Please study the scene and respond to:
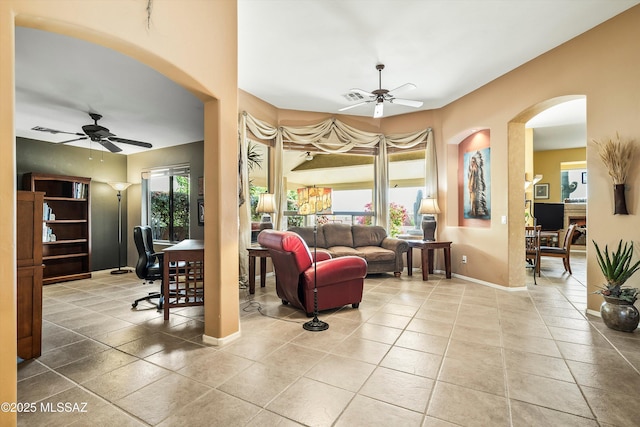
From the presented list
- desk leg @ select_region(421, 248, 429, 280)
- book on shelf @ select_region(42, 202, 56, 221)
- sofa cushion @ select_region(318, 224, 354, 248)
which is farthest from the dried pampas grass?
book on shelf @ select_region(42, 202, 56, 221)

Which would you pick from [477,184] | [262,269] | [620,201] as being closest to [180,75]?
[262,269]

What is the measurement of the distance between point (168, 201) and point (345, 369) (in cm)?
568

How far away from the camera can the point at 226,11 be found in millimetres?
2707

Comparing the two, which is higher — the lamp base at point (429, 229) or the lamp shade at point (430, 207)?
the lamp shade at point (430, 207)

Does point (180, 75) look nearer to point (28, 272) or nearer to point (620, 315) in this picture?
point (28, 272)

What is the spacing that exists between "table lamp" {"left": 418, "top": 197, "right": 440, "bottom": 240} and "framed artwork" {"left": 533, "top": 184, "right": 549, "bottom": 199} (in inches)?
211

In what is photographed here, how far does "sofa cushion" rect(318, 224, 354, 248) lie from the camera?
591 cm

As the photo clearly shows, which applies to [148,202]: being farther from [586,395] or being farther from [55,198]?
[586,395]

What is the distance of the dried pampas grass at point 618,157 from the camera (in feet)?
10.2

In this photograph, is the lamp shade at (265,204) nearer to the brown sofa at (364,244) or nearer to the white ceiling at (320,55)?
the brown sofa at (364,244)

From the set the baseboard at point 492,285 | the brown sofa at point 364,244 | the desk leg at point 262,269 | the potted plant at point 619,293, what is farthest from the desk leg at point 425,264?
the desk leg at point 262,269

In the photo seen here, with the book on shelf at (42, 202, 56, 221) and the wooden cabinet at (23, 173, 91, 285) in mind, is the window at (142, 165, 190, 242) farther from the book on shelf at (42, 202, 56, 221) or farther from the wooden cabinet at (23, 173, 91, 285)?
the book on shelf at (42, 202, 56, 221)

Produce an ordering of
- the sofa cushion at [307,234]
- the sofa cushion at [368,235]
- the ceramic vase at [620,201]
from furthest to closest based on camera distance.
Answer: the sofa cushion at [368,235] → the sofa cushion at [307,234] → the ceramic vase at [620,201]

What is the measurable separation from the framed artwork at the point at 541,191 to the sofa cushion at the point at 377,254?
20.6ft
